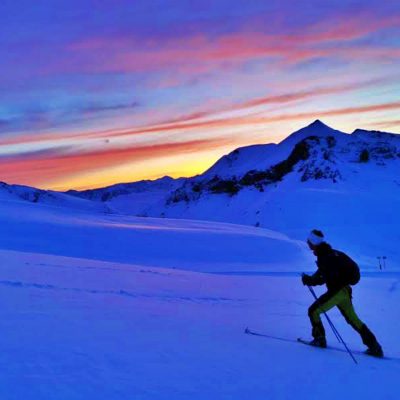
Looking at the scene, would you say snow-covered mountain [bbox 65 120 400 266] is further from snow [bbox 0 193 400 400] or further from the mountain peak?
A: snow [bbox 0 193 400 400]

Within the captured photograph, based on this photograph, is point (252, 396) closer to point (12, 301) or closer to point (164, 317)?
point (164, 317)

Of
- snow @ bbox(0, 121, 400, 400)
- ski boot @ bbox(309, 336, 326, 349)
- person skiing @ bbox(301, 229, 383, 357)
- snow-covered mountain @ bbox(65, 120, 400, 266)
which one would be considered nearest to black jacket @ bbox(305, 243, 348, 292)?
person skiing @ bbox(301, 229, 383, 357)

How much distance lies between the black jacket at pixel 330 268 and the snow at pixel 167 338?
867 millimetres

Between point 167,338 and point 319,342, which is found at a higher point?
point 167,338

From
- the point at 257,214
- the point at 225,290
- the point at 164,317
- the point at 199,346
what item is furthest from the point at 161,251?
the point at 257,214

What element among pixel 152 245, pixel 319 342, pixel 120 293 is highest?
pixel 120 293

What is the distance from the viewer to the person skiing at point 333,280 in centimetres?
671

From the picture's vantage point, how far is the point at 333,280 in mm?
6777

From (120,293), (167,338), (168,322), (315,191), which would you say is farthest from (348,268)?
(315,191)

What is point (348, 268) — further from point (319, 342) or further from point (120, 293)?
point (120, 293)

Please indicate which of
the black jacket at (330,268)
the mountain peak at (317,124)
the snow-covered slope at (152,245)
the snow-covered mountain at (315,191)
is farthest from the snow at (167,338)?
the mountain peak at (317,124)

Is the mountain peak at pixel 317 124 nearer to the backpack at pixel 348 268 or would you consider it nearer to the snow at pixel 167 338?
the snow at pixel 167 338

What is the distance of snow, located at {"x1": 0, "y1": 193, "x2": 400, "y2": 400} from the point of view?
182 inches

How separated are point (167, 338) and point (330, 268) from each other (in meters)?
2.20
